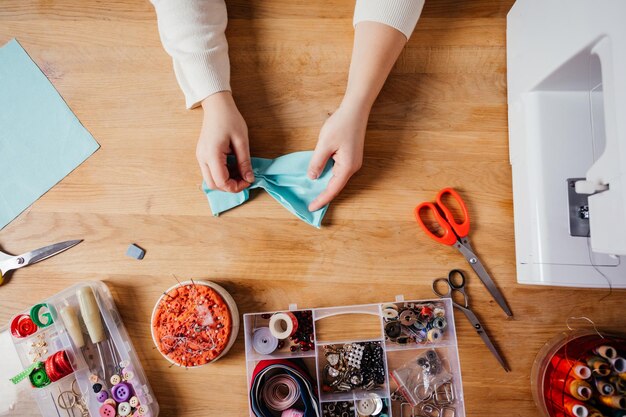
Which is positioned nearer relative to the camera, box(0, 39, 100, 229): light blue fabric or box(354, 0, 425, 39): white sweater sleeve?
box(354, 0, 425, 39): white sweater sleeve

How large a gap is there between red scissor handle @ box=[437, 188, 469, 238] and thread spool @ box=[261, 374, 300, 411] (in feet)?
1.24

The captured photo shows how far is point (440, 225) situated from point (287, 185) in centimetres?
29

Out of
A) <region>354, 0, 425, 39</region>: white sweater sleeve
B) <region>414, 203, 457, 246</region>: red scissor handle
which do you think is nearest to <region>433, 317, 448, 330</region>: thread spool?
<region>414, 203, 457, 246</region>: red scissor handle

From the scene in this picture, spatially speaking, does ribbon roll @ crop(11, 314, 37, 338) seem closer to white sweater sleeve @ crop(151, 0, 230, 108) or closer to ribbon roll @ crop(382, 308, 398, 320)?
white sweater sleeve @ crop(151, 0, 230, 108)

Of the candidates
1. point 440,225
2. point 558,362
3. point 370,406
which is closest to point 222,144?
point 440,225

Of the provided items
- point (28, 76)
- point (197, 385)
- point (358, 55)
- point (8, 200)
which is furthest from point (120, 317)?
point (358, 55)

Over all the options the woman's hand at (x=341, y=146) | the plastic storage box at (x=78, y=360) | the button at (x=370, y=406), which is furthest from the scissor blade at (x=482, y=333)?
the plastic storage box at (x=78, y=360)

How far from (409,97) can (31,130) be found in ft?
2.41

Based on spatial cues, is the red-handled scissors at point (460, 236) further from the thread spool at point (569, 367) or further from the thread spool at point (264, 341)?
the thread spool at point (264, 341)

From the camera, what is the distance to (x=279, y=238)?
0.74 m

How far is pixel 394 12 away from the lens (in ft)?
2.18

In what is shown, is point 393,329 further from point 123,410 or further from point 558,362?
point 123,410

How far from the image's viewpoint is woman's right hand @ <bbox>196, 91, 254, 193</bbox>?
0.69 meters

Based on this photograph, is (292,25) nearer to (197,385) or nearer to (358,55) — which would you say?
(358,55)
